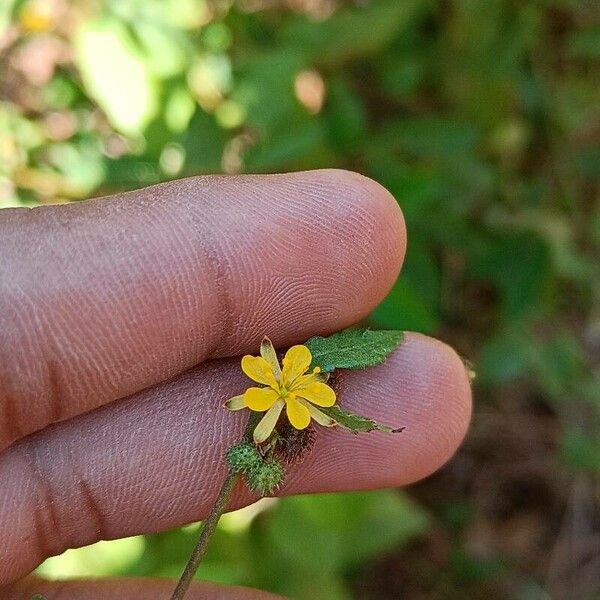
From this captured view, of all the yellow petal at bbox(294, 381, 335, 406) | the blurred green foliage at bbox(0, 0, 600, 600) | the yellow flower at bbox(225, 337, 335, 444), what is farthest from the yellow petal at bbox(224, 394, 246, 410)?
the blurred green foliage at bbox(0, 0, 600, 600)

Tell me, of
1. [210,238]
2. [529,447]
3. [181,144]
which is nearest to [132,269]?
[210,238]

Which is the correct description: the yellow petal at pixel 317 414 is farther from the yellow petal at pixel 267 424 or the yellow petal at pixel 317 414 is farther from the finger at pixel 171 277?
the finger at pixel 171 277

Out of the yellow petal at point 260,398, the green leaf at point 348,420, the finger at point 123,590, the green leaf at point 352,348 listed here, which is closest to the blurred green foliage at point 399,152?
the finger at point 123,590

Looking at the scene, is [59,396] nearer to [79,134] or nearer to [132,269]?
[132,269]

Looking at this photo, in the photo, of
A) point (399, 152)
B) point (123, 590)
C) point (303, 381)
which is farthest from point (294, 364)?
point (399, 152)

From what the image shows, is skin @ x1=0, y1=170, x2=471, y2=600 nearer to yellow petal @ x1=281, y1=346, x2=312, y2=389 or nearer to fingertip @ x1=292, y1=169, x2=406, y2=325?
fingertip @ x1=292, y1=169, x2=406, y2=325

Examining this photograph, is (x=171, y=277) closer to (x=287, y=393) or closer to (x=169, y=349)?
(x=169, y=349)
